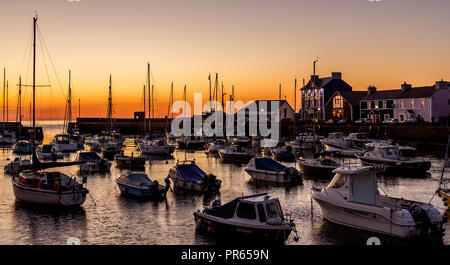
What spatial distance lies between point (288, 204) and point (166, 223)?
9.45 meters

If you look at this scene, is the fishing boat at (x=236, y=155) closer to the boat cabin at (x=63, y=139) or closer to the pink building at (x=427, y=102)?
the boat cabin at (x=63, y=139)

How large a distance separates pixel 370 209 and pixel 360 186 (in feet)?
5.38

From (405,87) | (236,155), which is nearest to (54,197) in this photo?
(236,155)

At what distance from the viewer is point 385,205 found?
24.2 meters

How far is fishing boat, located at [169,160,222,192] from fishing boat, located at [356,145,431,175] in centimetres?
1999

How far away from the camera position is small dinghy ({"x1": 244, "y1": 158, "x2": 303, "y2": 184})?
39188mm

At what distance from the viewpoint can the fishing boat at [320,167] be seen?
43.1 metres

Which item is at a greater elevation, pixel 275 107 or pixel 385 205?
pixel 275 107

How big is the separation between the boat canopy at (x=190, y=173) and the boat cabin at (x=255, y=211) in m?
13.9

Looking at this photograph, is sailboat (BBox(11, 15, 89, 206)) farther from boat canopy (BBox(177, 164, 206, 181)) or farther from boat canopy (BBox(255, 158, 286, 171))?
boat canopy (BBox(255, 158, 286, 171))

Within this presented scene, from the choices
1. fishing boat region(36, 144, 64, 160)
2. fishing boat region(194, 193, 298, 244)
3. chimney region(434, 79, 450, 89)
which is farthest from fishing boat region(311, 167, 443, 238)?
chimney region(434, 79, 450, 89)

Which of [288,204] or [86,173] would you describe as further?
[86,173]
